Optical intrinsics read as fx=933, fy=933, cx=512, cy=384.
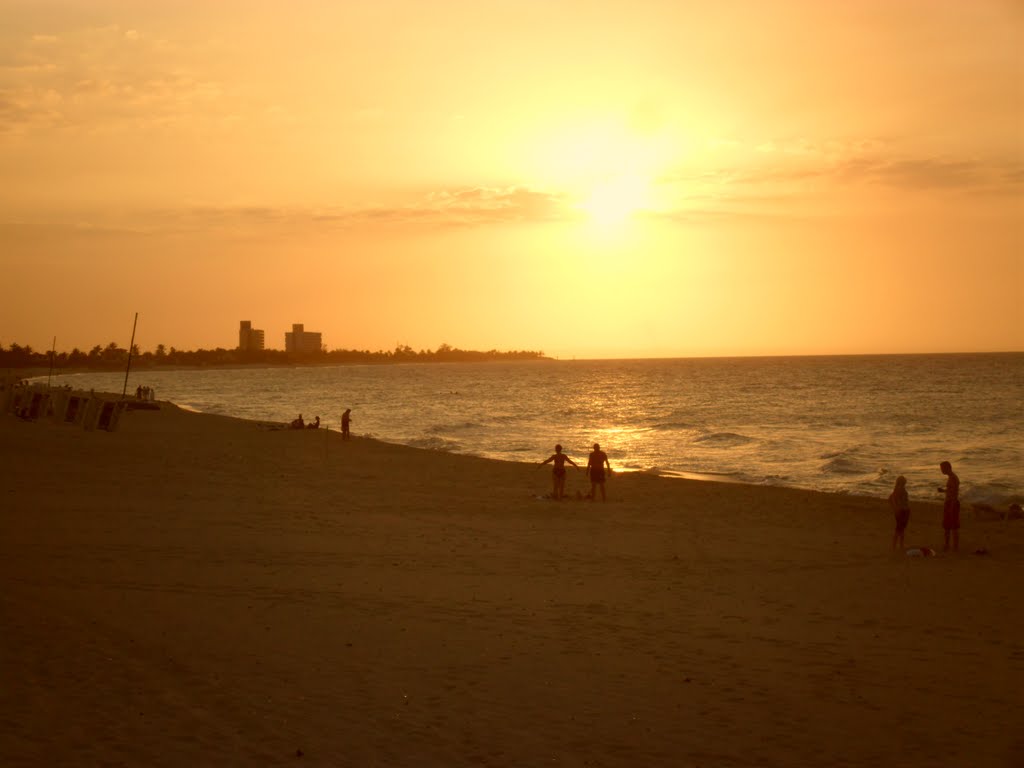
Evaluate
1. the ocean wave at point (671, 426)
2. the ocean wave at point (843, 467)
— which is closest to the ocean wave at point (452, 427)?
the ocean wave at point (671, 426)

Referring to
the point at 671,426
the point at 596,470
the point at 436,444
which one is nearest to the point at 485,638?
the point at 596,470

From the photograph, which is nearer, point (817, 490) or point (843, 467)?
point (817, 490)

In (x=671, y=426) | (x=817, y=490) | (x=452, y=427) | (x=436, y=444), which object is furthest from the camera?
(x=671, y=426)

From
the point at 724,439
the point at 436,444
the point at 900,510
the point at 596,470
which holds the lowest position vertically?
the point at 436,444

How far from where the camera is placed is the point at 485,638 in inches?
384

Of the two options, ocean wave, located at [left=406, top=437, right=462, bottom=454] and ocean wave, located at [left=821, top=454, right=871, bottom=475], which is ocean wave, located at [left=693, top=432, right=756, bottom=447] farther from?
ocean wave, located at [left=406, top=437, right=462, bottom=454]

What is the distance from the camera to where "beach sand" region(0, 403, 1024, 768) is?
705cm

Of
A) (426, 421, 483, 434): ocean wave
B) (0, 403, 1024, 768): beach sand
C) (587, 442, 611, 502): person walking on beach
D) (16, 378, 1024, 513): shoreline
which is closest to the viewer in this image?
(0, 403, 1024, 768): beach sand

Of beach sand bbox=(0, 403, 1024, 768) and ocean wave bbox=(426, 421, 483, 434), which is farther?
ocean wave bbox=(426, 421, 483, 434)

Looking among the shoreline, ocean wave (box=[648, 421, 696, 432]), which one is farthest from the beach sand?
ocean wave (box=[648, 421, 696, 432])

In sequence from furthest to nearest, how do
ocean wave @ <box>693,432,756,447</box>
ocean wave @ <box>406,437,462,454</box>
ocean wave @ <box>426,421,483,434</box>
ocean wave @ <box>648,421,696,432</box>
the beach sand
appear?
1. ocean wave @ <box>648,421,696,432</box>
2. ocean wave @ <box>426,421,483,434</box>
3. ocean wave @ <box>693,432,756,447</box>
4. ocean wave @ <box>406,437,462,454</box>
5. the beach sand

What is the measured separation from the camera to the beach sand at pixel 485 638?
7055 millimetres

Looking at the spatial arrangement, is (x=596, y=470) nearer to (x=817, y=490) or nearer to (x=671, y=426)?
(x=817, y=490)

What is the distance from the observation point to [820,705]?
26.5 ft
